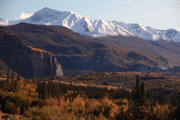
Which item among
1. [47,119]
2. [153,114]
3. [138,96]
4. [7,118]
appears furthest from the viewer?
[138,96]

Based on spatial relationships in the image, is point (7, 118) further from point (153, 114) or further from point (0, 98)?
point (153, 114)

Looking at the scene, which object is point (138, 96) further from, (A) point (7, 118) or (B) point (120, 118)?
(A) point (7, 118)

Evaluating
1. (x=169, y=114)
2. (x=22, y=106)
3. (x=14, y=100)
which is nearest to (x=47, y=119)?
(x=22, y=106)

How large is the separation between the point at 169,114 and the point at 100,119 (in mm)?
15499

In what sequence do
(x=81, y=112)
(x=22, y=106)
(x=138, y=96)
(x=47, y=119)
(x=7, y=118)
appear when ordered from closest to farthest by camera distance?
(x=7, y=118), (x=47, y=119), (x=22, y=106), (x=81, y=112), (x=138, y=96)

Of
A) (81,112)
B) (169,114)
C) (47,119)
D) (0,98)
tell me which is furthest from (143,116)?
(0,98)

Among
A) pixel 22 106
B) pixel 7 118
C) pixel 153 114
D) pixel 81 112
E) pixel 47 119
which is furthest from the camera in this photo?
pixel 153 114

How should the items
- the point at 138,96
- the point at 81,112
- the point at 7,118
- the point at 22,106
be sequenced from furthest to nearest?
the point at 138,96 → the point at 81,112 → the point at 22,106 → the point at 7,118

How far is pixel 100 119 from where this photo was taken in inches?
1247

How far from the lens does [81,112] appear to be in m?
38.9

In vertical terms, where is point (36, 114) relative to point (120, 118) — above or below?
above

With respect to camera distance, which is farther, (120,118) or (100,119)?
(120,118)

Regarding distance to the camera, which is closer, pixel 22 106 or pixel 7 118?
pixel 7 118

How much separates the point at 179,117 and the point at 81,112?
565 inches
